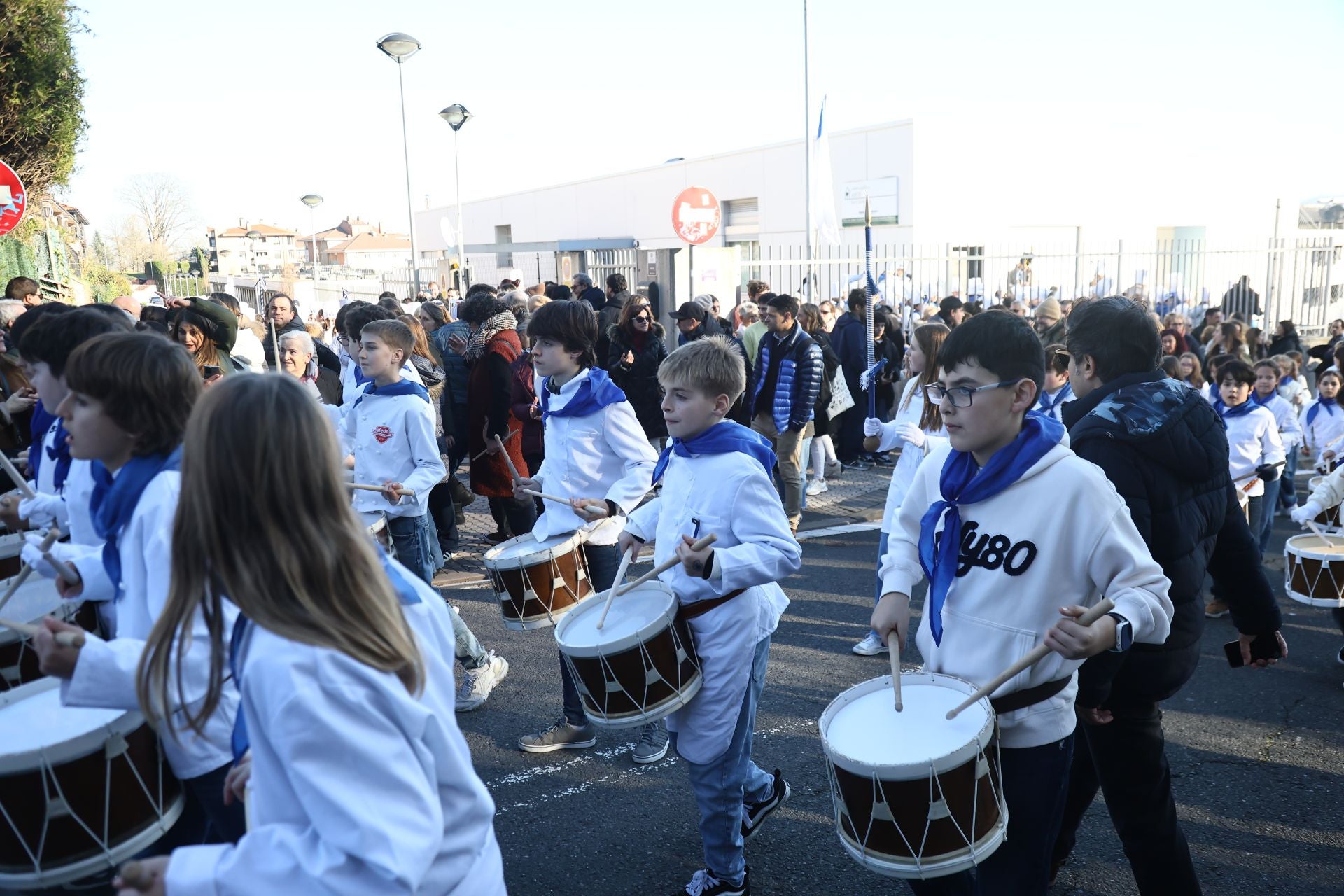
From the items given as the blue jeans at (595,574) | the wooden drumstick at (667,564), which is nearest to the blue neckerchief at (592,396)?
the blue jeans at (595,574)

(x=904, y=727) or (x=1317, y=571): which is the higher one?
(x=904, y=727)

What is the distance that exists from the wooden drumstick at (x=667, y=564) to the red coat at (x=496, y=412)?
4.23 m

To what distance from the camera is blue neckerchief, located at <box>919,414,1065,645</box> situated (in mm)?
2566

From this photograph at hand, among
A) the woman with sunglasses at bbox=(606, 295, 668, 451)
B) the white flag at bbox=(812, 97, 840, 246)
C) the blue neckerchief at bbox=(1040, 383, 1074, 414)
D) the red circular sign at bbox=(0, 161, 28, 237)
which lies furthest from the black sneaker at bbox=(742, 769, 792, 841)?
the white flag at bbox=(812, 97, 840, 246)

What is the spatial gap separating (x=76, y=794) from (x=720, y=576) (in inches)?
69.1

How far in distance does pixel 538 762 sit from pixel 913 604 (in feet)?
10.1

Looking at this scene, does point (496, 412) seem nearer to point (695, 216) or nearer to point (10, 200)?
point (10, 200)

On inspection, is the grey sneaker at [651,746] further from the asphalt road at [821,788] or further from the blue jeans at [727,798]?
the blue jeans at [727,798]

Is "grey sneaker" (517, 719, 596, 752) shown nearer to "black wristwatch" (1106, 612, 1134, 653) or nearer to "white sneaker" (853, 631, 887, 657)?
"white sneaker" (853, 631, 887, 657)

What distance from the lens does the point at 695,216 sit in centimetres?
1324

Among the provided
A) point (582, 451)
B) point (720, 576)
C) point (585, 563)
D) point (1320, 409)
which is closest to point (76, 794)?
point (720, 576)

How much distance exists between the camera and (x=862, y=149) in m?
27.9

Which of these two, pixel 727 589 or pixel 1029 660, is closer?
pixel 1029 660

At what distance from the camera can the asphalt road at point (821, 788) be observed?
3688mm
